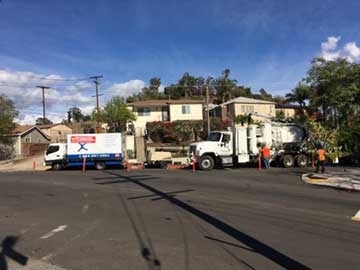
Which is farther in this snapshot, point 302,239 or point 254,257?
point 302,239

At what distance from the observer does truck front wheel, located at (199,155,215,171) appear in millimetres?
22203

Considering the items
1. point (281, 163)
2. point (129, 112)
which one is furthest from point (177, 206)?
point (129, 112)

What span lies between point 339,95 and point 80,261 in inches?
864

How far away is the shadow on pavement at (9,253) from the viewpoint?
→ 5607 mm

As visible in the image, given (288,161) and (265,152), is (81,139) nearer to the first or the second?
(265,152)

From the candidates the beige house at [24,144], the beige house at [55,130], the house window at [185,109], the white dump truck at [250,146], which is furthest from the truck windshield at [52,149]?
the beige house at [55,130]

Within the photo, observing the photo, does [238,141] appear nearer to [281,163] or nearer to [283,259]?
[281,163]

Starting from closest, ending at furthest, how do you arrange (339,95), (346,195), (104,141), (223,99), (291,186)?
(346,195) < (291,186) < (339,95) < (104,141) < (223,99)

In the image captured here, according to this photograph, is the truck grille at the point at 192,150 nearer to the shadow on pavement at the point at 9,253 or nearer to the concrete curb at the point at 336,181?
the concrete curb at the point at 336,181

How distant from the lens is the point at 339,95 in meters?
22.3

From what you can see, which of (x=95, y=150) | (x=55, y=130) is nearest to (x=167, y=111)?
(x=95, y=150)

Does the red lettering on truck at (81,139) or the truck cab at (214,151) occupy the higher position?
the red lettering on truck at (81,139)

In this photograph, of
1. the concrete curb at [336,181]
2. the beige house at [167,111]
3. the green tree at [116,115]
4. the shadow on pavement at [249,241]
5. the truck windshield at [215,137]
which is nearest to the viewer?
the shadow on pavement at [249,241]

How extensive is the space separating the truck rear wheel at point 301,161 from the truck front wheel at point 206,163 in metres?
6.41
